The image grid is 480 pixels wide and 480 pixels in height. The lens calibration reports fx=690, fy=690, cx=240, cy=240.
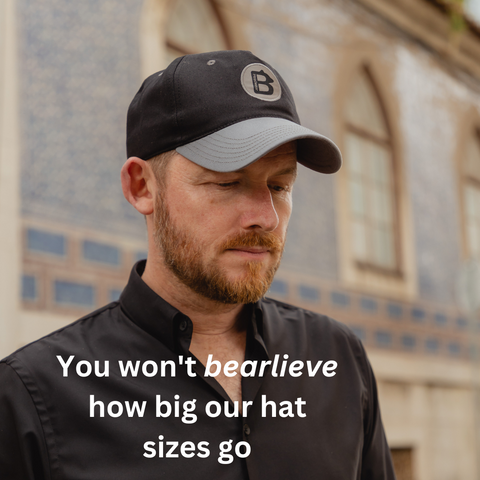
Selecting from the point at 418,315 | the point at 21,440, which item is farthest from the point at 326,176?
the point at 21,440

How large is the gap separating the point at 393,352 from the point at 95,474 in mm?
5855

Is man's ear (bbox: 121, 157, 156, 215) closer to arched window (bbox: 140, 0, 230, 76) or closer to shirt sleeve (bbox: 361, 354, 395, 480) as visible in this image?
shirt sleeve (bbox: 361, 354, 395, 480)

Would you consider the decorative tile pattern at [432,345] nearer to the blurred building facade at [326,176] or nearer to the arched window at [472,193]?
the blurred building facade at [326,176]

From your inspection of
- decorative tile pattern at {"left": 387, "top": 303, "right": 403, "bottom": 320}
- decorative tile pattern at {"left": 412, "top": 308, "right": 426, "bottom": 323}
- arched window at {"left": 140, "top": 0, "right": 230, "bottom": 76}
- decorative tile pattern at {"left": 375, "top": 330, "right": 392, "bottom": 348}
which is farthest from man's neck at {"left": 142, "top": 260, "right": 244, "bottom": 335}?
decorative tile pattern at {"left": 412, "top": 308, "right": 426, "bottom": 323}

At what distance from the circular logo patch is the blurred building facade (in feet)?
8.08

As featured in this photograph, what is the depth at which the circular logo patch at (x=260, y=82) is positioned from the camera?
153 centimetres

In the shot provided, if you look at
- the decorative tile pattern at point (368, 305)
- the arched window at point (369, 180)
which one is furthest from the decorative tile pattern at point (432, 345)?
the decorative tile pattern at point (368, 305)

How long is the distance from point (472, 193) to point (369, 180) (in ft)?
7.43

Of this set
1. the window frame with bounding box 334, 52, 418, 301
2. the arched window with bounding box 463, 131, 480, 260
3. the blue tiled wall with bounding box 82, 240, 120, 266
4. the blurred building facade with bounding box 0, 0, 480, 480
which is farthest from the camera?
→ the arched window with bounding box 463, 131, 480, 260

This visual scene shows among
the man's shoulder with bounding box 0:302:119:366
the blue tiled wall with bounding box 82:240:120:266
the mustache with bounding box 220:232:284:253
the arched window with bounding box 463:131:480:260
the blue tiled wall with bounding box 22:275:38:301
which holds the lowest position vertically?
the man's shoulder with bounding box 0:302:119:366

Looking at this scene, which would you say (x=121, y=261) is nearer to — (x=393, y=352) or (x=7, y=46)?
(x=7, y=46)

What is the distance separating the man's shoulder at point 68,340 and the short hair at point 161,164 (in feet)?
A: 1.04

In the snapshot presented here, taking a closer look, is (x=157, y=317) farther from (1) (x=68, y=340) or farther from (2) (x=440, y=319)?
(2) (x=440, y=319)

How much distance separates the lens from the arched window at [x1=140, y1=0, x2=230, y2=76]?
190 inches
